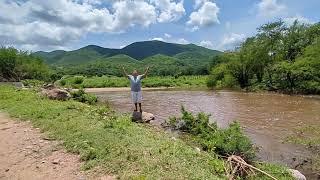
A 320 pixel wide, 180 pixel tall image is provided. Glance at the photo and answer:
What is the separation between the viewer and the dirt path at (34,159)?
970 cm

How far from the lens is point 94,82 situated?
97750mm

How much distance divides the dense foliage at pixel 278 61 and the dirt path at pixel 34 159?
47882 millimetres

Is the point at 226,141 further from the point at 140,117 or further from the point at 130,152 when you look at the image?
the point at 140,117

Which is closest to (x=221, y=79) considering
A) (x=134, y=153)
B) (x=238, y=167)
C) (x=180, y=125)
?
(x=180, y=125)

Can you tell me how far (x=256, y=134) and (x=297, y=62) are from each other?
4199cm

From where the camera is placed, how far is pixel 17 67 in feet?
307

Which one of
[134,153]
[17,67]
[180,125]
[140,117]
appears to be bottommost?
[180,125]

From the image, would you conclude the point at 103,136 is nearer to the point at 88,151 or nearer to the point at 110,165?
the point at 88,151

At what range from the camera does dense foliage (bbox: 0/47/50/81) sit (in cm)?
9012

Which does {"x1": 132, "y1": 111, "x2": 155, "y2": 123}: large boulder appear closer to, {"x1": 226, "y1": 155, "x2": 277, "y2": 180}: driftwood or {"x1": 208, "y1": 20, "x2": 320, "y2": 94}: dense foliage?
{"x1": 226, "y1": 155, "x2": 277, "y2": 180}: driftwood

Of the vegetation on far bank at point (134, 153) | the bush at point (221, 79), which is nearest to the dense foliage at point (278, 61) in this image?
the bush at point (221, 79)

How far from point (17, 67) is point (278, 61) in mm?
63183

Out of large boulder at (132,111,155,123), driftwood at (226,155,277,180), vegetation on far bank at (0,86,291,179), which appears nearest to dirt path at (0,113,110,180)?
vegetation on far bank at (0,86,291,179)

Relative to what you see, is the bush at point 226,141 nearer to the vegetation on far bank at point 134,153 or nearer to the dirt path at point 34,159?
the vegetation on far bank at point 134,153
